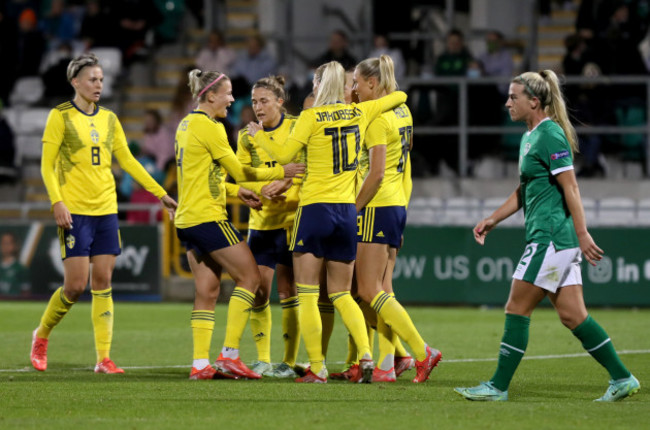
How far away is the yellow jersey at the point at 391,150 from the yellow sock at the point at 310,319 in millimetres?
816

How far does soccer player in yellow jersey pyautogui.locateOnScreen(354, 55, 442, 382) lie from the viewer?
27.8ft

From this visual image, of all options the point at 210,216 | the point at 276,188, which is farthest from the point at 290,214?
the point at 210,216

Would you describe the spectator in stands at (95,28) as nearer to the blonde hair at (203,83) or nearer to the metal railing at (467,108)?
the metal railing at (467,108)

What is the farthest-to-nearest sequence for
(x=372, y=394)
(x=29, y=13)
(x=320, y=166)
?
1. (x=29, y=13)
2. (x=320, y=166)
3. (x=372, y=394)

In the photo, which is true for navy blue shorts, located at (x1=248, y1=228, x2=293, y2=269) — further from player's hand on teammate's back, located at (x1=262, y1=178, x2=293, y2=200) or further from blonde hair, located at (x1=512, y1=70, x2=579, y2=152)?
blonde hair, located at (x1=512, y1=70, x2=579, y2=152)

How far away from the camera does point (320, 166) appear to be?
8352 mm

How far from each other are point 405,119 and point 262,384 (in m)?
2.23

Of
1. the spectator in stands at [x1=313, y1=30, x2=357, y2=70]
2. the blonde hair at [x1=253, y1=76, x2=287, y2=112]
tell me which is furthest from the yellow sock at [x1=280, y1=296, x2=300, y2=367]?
the spectator in stands at [x1=313, y1=30, x2=357, y2=70]

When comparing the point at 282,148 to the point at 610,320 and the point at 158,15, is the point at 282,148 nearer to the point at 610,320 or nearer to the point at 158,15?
the point at 610,320

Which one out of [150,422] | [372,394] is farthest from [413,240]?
[150,422]

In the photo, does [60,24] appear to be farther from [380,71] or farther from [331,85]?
[331,85]

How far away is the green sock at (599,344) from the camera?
7.43 m

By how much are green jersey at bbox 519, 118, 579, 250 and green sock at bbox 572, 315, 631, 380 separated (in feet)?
1.73

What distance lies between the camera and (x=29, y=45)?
24109 mm
